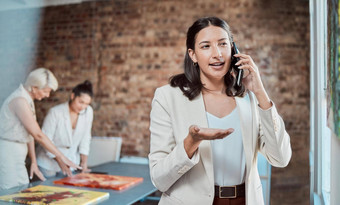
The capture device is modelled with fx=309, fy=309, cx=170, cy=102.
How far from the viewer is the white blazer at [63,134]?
9.45 feet

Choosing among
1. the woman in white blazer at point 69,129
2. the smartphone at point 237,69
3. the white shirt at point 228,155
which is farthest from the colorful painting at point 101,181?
the smartphone at point 237,69

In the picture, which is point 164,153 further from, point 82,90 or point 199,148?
point 82,90

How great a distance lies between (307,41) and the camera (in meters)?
3.77

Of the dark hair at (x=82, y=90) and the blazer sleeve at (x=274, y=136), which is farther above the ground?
the dark hair at (x=82, y=90)

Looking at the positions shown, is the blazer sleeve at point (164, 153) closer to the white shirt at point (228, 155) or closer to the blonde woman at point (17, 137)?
the white shirt at point (228, 155)

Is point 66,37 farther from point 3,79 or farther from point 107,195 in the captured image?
point 107,195

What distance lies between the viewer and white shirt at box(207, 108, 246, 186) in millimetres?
1308

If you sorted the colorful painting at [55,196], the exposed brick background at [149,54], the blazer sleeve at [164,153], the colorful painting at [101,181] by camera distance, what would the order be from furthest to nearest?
the exposed brick background at [149,54] → the colorful painting at [101,181] → the colorful painting at [55,196] → the blazer sleeve at [164,153]

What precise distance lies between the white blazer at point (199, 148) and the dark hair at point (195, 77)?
38mm

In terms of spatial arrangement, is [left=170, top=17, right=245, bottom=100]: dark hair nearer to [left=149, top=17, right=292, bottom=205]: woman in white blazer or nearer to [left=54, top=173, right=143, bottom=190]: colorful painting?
[left=149, top=17, right=292, bottom=205]: woman in white blazer

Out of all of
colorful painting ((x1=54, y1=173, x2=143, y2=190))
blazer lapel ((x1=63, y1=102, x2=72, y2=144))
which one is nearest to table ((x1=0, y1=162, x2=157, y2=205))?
colorful painting ((x1=54, y1=173, x2=143, y2=190))

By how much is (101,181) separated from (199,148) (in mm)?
1287

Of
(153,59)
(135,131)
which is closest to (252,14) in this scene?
(153,59)

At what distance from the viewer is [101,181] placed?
2.33 meters
